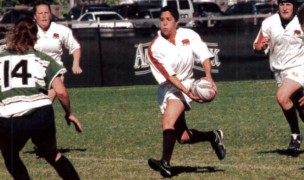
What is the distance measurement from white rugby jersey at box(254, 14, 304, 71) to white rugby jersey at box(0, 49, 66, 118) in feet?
15.6

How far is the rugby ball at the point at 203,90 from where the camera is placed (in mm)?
12102

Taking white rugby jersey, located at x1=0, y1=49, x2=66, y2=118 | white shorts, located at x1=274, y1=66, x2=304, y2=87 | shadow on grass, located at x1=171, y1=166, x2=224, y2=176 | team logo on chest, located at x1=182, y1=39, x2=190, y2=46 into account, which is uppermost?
white rugby jersey, located at x1=0, y1=49, x2=66, y2=118

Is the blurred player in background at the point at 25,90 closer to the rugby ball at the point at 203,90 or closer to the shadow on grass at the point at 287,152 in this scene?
the rugby ball at the point at 203,90

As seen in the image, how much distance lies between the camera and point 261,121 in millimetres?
18016

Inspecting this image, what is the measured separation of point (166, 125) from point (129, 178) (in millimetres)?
736

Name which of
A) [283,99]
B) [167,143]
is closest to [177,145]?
[283,99]

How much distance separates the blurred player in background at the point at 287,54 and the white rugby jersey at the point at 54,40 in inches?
110

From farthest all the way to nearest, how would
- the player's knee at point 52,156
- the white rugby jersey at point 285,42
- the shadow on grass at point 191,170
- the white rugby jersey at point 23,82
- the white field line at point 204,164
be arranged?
the white rugby jersey at point 285,42 → the white field line at point 204,164 → the shadow on grass at point 191,170 → the player's knee at point 52,156 → the white rugby jersey at point 23,82

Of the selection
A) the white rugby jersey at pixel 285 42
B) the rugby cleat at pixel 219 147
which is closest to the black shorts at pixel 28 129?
the rugby cleat at pixel 219 147

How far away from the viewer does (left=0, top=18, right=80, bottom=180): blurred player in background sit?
9.72m

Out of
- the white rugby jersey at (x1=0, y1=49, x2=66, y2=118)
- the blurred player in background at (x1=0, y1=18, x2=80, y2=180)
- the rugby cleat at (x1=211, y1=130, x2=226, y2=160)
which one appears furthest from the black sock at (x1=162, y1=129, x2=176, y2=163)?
the white rugby jersey at (x1=0, y1=49, x2=66, y2=118)

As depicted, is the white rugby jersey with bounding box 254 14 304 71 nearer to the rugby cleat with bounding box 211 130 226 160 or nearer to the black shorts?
the rugby cleat with bounding box 211 130 226 160

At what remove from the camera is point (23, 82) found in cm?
969

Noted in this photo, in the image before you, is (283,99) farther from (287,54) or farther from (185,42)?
(185,42)
